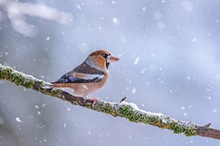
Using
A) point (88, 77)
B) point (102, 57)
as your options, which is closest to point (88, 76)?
point (88, 77)

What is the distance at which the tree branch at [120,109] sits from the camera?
294 cm

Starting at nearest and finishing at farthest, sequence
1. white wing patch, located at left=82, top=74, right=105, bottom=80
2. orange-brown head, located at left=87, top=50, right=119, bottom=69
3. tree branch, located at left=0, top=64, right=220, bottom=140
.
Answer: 1. tree branch, located at left=0, top=64, right=220, bottom=140
2. white wing patch, located at left=82, top=74, right=105, bottom=80
3. orange-brown head, located at left=87, top=50, right=119, bottom=69

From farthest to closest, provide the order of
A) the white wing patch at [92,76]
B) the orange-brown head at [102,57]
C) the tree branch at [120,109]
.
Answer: the orange-brown head at [102,57], the white wing patch at [92,76], the tree branch at [120,109]

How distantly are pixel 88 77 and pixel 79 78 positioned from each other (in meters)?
0.07

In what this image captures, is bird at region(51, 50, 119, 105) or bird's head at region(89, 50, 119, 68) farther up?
bird's head at region(89, 50, 119, 68)

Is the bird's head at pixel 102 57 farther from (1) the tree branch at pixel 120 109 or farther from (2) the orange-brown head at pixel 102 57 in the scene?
(1) the tree branch at pixel 120 109

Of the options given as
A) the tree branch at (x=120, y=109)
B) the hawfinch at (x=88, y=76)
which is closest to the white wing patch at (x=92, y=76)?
the hawfinch at (x=88, y=76)

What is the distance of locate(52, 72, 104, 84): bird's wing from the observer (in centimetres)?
301

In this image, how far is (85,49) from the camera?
11086 millimetres

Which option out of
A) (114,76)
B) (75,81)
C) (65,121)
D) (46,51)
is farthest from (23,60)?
(75,81)

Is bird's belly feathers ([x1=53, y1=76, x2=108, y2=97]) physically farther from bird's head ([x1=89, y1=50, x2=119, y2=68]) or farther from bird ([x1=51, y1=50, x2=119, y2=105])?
bird's head ([x1=89, y1=50, x2=119, y2=68])

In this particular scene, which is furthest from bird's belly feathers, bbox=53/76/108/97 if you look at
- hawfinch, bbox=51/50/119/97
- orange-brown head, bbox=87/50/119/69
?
orange-brown head, bbox=87/50/119/69

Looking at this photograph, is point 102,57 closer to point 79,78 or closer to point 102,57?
point 102,57

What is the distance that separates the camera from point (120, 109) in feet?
9.84
